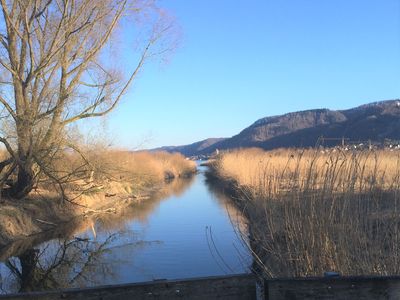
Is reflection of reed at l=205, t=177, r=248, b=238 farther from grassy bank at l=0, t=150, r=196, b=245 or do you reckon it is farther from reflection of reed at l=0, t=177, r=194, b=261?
grassy bank at l=0, t=150, r=196, b=245

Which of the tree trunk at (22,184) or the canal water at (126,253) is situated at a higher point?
the tree trunk at (22,184)

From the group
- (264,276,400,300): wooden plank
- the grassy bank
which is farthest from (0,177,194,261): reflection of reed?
(264,276,400,300): wooden plank

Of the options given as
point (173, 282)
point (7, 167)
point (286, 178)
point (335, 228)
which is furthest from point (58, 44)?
point (173, 282)

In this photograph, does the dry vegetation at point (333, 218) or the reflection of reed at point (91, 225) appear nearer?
the dry vegetation at point (333, 218)

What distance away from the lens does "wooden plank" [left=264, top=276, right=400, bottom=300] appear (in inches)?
146

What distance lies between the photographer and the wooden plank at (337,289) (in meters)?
3.71

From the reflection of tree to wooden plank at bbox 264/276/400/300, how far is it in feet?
28.8

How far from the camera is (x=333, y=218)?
5.94 meters

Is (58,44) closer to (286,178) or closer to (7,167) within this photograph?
(7,167)

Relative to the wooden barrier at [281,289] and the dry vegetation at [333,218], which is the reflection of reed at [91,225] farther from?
the wooden barrier at [281,289]

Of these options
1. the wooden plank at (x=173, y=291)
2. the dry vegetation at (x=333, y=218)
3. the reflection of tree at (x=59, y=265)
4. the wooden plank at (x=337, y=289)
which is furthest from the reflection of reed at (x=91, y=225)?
the wooden plank at (x=337, y=289)

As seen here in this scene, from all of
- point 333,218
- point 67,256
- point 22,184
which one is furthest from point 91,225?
point 333,218

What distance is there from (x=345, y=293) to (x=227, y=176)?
110ft

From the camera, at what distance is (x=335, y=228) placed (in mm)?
5914
